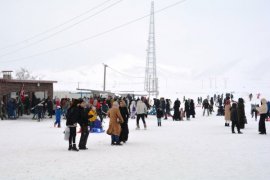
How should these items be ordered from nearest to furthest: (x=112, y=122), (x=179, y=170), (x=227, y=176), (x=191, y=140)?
(x=227, y=176)
(x=179, y=170)
(x=112, y=122)
(x=191, y=140)

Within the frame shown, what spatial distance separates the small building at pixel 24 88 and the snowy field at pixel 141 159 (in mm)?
15387

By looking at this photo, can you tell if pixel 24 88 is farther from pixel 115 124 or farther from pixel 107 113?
pixel 115 124

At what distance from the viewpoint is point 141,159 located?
11.2 meters

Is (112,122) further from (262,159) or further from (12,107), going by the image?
(12,107)

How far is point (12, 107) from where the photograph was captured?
29469mm

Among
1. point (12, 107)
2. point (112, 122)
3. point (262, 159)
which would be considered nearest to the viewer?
point (262, 159)

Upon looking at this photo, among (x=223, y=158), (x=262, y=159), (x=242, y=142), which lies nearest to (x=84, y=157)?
(x=223, y=158)

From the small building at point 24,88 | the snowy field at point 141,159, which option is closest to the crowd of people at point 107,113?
the snowy field at point 141,159

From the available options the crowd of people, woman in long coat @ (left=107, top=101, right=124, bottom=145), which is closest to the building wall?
the crowd of people

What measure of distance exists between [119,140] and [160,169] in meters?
5.35

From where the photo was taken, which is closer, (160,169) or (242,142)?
(160,169)

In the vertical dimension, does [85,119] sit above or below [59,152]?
above

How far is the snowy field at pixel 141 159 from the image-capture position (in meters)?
9.03

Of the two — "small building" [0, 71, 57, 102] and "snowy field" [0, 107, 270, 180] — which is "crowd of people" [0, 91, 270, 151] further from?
"small building" [0, 71, 57, 102]
